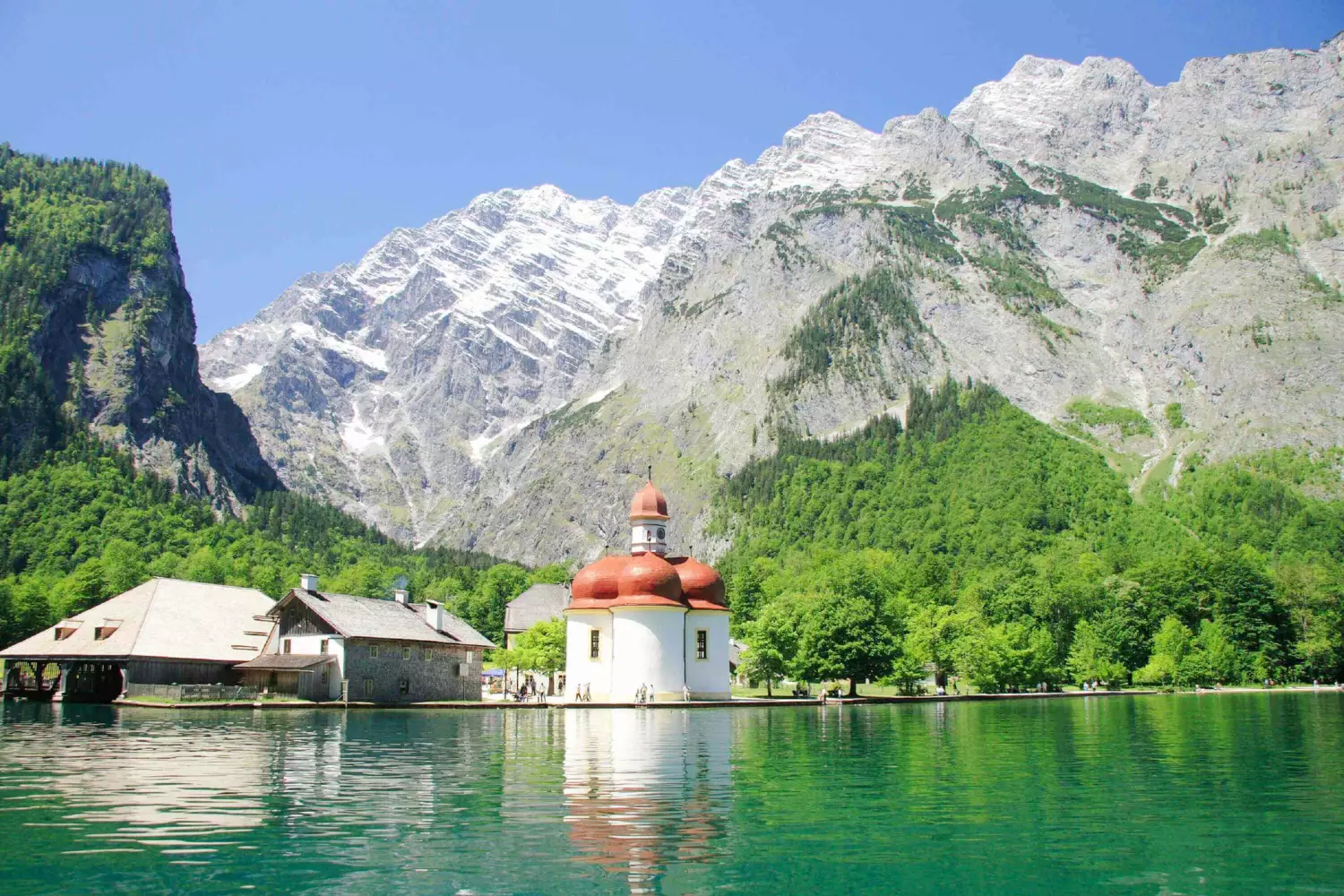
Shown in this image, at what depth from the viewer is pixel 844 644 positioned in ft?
286

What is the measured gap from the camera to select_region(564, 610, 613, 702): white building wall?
281ft

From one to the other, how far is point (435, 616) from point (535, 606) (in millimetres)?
46132

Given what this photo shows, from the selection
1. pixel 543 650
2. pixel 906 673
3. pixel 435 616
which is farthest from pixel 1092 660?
pixel 435 616

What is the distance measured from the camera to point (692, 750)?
4081 cm

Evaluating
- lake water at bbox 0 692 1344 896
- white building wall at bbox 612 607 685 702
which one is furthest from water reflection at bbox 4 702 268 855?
white building wall at bbox 612 607 685 702

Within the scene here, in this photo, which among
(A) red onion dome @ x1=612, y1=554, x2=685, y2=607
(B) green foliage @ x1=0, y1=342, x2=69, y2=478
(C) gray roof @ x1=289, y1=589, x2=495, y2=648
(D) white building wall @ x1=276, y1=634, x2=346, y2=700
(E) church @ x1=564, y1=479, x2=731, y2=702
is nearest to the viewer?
(D) white building wall @ x1=276, y1=634, x2=346, y2=700

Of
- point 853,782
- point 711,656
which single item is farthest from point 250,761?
point 711,656

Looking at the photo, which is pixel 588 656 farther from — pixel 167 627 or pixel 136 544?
pixel 136 544

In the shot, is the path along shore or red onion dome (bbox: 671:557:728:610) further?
red onion dome (bbox: 671:557:728:610)

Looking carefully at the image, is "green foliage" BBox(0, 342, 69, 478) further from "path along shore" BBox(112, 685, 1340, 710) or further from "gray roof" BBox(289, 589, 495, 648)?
"path along shore" BBox(112, 685, 1340, 710)

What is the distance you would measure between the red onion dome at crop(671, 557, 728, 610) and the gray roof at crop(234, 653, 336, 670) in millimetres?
28435

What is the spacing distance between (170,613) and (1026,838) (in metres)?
73.7

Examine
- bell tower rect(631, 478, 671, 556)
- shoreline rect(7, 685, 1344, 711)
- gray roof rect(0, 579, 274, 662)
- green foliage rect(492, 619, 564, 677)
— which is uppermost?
bell tower rect(631, 478, 671, 556)

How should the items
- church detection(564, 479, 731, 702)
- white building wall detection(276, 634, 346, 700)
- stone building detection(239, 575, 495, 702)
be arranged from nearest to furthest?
stone building detection(239, 575, 495, 702)
white building wall detection(276, 634, 346, 700)
church detection(564, 479, 731, 702)
